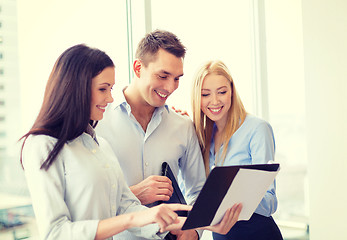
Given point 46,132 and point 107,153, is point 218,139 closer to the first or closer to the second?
point 107,153

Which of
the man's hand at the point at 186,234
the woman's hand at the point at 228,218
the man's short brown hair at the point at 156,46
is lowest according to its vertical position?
the man's hand at the point at 186,234

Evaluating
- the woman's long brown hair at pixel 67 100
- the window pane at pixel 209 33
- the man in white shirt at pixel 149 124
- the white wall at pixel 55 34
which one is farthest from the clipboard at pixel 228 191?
the window pane at pixel 209 33

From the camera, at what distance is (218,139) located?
7.57 feet

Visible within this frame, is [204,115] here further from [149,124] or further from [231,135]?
[149,124]

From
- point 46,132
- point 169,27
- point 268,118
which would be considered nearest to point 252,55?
point 268,118

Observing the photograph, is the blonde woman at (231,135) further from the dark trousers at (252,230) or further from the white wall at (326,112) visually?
the white wall at (326,112)

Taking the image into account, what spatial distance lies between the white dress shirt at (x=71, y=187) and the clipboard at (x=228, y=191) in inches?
8.9

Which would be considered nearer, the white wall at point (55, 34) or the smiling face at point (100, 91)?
the smiling face at point (100, 91)

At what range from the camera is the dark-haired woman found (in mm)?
1337

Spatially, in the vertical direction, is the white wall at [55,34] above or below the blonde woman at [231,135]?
above

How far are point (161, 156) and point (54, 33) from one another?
87cm

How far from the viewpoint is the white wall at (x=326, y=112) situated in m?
3.10

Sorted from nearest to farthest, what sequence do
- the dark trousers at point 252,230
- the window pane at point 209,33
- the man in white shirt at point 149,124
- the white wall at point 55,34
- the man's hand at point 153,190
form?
the man's hand at point 153,190
the man in white shirt at point 149,124
the white wall at point 55,34
the dark trousers at point 252,230
the window pane at point 209,33

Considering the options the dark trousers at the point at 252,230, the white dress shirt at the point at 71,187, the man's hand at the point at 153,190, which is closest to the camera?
the white dress shirt at the point at 71,187
